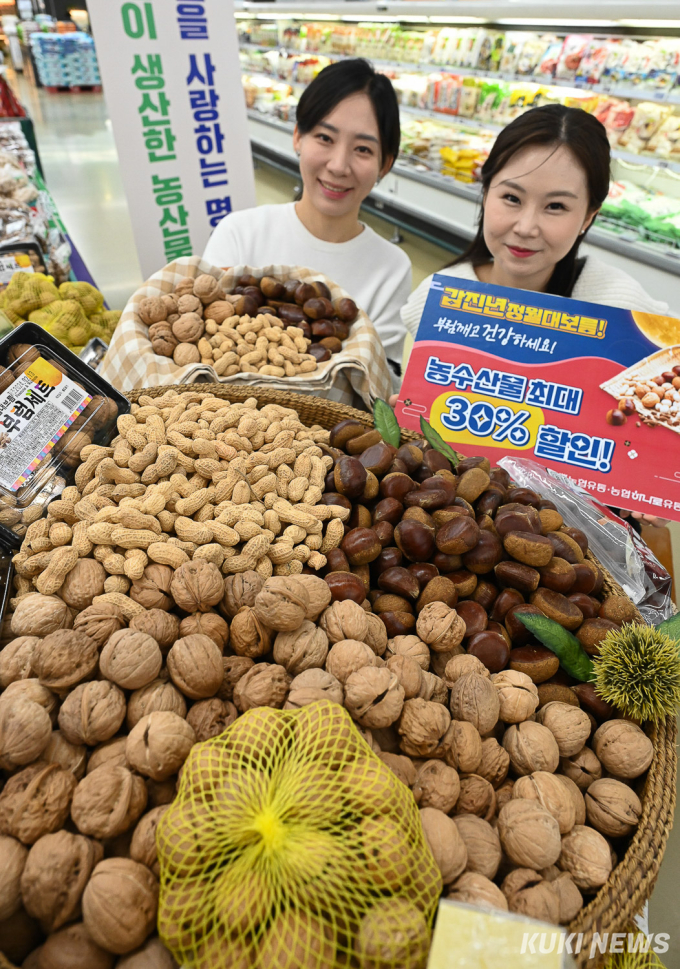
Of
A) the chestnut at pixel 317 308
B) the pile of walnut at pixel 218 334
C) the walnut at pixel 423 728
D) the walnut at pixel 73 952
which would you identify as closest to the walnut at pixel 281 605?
the walnut at pixel 423 728

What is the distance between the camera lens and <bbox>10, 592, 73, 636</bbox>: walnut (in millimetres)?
923

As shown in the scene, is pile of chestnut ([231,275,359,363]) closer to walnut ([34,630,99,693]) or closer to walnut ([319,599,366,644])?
walnut ([319,599,366,644])

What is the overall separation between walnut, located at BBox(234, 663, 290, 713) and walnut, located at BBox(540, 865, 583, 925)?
0.44 metres

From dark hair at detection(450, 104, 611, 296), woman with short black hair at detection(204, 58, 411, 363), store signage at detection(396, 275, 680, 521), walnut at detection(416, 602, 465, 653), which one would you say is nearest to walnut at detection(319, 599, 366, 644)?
walnut at detection(416, 602, 465, 653)

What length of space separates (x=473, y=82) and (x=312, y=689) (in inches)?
210

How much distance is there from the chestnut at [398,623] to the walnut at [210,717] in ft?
1.05

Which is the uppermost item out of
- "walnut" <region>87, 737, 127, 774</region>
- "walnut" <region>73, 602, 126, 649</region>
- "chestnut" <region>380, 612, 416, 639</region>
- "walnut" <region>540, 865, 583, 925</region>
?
"walnut" <region>73, 602, 126, 649</region>

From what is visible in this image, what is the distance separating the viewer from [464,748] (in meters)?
0.86

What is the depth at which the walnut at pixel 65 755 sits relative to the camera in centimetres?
80

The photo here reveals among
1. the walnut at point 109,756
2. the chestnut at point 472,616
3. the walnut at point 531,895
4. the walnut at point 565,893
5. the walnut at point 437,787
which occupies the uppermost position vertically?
the walnut at point 109,756

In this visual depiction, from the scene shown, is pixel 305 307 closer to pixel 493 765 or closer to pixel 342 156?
pixel 342 156

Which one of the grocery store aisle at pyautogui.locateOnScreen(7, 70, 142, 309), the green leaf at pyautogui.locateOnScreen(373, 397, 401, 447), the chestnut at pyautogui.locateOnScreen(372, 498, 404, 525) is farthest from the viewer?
the grocery store aisle at pyautogui.locateOnScreen(7, 70, 142, 309)

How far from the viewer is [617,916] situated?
0.76 meters

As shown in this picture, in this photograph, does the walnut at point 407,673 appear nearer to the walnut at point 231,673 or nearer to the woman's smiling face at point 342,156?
the walnut at point 231,673
